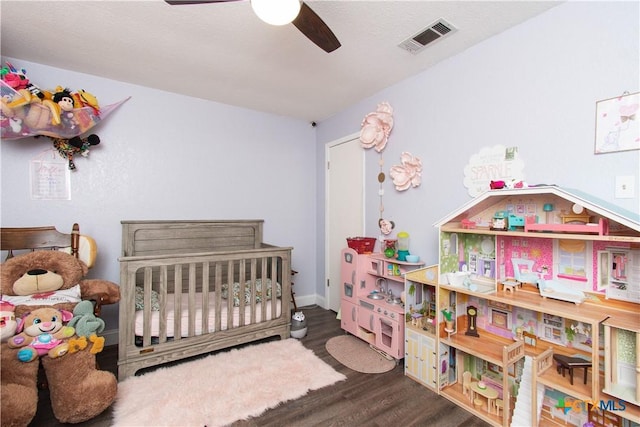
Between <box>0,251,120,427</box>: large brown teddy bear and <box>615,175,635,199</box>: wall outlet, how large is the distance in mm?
3070

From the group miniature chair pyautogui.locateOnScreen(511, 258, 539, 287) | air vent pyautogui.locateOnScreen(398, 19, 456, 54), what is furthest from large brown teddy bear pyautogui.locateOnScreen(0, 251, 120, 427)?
air vent pyautogui.locateOnScreen(398, 19, 456, 54)

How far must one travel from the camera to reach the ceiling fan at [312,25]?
1.37 metres

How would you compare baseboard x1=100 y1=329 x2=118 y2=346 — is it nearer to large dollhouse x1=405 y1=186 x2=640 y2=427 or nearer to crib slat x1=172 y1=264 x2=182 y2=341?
crib slat x1=172 y1=264 x2=182 y2=341

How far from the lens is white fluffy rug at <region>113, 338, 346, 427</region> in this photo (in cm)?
177

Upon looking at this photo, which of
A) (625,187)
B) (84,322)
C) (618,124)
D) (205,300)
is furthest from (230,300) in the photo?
(618,124)

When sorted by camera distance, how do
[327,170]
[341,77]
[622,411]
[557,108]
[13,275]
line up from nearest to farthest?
[622,411]
[557,108]
[13,275]
[341,77]
[327,170]

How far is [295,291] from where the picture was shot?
152 inches

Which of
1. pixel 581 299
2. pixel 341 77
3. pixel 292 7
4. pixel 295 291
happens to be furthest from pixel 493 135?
pixel 295 291

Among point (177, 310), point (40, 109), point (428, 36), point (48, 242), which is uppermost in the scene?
point (428, 36)

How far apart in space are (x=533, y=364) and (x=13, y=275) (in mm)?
3212

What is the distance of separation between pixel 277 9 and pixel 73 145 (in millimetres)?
2369

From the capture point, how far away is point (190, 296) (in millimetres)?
2375

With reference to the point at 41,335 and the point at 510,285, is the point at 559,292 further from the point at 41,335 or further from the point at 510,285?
the point at 41,335

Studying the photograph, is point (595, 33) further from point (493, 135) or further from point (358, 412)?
point (358, 412)
